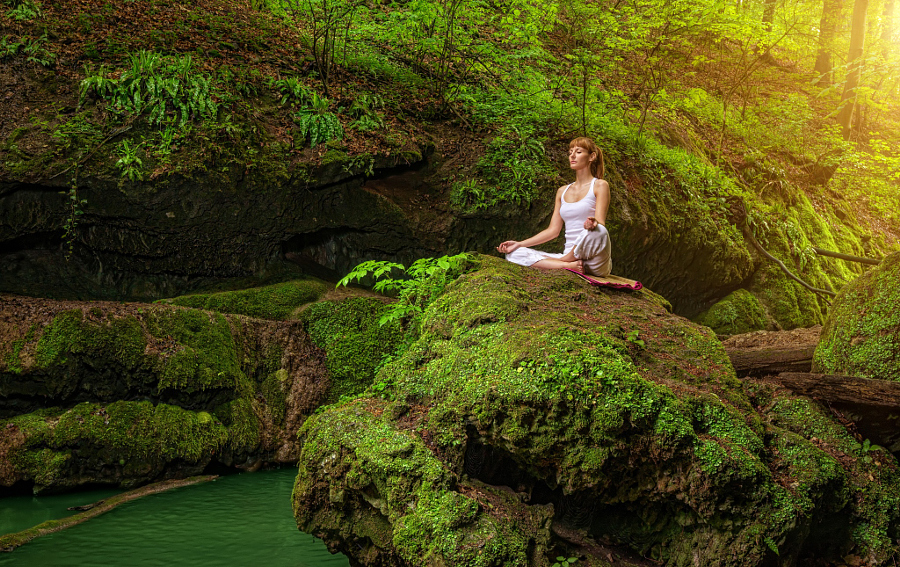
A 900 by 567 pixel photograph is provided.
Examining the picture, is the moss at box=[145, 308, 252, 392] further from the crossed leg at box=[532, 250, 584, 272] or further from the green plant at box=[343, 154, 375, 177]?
the crossed leg at box=[532, 250, 584, 272]

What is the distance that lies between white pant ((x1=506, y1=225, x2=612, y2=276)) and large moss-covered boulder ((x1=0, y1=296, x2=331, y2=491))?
398cm

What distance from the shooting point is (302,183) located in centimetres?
820

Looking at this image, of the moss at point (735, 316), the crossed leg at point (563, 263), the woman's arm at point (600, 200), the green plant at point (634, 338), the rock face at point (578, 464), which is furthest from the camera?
the moss at point (735, 316)

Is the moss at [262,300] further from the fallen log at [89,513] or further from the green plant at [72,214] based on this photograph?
the fallen log at [89,513]

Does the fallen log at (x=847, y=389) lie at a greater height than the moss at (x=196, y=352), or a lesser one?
greater

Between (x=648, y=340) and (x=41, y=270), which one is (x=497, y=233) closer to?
(x=648, y=340)

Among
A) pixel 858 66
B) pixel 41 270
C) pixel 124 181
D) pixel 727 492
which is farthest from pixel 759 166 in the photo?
pixel 41 270

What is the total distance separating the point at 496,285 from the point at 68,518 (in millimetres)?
4613

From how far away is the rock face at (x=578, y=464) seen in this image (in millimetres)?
3223

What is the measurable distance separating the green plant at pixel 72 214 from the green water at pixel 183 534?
3382 mm

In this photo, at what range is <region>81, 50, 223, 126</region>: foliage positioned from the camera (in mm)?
7613

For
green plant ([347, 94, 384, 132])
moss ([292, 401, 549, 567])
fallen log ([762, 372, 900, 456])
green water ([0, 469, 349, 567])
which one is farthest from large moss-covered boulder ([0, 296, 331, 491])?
fallen log ([762, 372, 900, 456])

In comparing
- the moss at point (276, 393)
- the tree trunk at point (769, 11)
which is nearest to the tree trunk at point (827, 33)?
the tree trunk at point (769, 11)

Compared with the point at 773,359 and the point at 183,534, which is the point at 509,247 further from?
the point at 183,534
